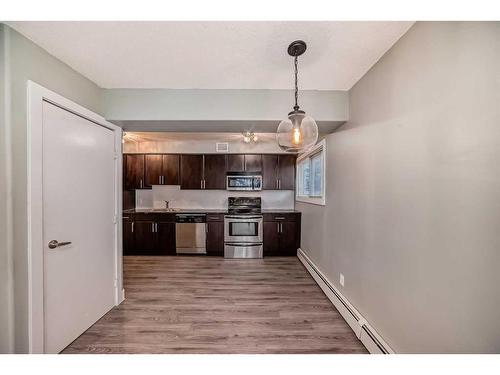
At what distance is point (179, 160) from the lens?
479cm

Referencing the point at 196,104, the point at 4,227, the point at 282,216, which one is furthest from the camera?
the point at 282,216

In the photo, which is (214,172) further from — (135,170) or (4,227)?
(4,227)

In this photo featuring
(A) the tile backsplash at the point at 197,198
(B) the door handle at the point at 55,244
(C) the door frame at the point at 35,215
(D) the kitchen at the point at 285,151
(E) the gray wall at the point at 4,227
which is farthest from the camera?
(A) the tile backsplash at the point at 197,198

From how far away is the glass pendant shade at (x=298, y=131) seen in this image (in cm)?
140

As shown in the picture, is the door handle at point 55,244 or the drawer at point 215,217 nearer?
the door handle at point 55,244

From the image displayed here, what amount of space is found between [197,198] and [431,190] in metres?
4.52

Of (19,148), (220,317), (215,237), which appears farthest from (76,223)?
(215,237)

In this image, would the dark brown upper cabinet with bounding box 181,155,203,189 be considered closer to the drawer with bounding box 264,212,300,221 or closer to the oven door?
the oven door

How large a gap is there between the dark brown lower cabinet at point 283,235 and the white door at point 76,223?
2.79 m

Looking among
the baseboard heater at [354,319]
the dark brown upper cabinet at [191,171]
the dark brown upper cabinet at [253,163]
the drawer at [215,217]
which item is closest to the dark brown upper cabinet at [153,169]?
the dark brown upper cabinet at [191,171]

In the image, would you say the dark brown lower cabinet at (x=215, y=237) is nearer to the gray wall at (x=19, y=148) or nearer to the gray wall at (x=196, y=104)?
the gray wall at (x=196, y=104)

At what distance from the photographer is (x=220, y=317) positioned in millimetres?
2295

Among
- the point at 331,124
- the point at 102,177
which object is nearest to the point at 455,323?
the point at 331,124
